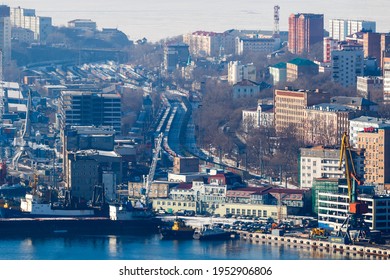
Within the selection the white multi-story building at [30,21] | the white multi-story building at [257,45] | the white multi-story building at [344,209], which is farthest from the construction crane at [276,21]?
the white multi-story building at [344,209]

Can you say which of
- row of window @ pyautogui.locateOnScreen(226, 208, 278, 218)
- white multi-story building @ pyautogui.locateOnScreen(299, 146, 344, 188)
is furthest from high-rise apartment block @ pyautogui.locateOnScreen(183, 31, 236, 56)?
row of window @ pyautogui.locateOnScreen(226, 208, 278, 218)

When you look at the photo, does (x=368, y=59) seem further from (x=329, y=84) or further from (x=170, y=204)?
(x=170, y=204)

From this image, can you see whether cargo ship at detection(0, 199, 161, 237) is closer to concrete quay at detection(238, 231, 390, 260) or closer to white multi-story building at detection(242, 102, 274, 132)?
concrete quay at detection(238, 231, 390, 260)

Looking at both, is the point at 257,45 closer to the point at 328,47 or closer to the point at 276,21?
the point at 276,21

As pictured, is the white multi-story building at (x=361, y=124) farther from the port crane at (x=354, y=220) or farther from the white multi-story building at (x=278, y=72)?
the white multi-story building at (x=278, y=72)

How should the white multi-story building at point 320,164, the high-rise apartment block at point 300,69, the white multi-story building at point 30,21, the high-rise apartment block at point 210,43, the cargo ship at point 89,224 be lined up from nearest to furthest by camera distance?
1. the cargo ship at point 89,224
2. the white multi-story building at point 320,164
3. the high-rise apartment block at point 300,69
4. the high-rise apartment block at point 210,43
5. the white multi-story building at point 30,21

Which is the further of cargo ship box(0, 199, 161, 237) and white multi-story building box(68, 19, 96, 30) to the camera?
white multi-story building box(68, 19, 96, 30)
